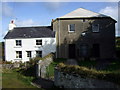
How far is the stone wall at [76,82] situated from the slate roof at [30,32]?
57.8ft

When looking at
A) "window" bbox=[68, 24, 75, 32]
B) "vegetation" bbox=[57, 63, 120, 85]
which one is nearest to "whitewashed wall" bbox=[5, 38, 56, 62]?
"window" bbox=[68, 24, 75, 32]

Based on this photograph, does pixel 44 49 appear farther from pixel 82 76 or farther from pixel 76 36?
pixel 82 76

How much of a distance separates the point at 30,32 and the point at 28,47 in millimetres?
3083

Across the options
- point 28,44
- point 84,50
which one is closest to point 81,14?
point 84,50

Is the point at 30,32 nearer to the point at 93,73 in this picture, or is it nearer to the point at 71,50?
the point at 71,50

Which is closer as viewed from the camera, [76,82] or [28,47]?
[76,82]

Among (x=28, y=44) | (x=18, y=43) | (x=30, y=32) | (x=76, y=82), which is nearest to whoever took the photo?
(x=76, y=82)

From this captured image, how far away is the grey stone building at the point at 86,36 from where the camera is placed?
1219 inches

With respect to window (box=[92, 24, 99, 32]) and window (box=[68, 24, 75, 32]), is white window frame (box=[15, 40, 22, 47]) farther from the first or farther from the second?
window (box=[92, 24, 99, 32])

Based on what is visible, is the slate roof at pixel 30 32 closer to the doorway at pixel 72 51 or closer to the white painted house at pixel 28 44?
the white painted house at pixel 28 44

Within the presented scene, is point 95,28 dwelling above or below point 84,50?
above

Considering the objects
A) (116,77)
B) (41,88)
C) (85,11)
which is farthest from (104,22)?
(116,77)

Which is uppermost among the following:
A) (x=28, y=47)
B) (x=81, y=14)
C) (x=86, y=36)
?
(x=81, y=14)

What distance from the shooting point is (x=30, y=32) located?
34875 mm
